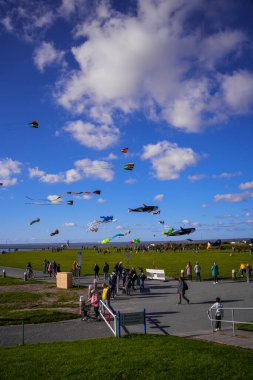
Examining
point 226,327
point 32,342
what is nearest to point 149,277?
point 226,327

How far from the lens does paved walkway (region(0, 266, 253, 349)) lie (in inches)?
509

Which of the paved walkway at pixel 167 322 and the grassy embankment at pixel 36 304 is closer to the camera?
the paved walkway at pixel 167 322

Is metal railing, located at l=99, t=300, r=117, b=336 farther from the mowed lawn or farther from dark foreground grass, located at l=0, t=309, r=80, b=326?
the mowed lawn

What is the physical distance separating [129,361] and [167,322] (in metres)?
6.27

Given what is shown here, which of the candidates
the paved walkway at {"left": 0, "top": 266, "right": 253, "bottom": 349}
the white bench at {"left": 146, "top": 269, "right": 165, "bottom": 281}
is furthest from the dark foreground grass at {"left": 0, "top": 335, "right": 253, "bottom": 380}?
the white bench at {"left": 146, "top": 269, "right": 165, "bottom": 281}

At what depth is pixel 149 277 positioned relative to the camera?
108 feet

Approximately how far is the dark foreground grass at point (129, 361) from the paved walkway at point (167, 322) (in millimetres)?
1587

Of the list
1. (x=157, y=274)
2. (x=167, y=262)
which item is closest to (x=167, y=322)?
(x=157, y=274)

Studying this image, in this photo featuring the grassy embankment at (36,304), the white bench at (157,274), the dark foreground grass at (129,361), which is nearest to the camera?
the dark foreground grass at (129,361)

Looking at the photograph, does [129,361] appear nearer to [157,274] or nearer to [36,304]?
[36,304]

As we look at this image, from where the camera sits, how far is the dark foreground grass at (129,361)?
27.8 feet

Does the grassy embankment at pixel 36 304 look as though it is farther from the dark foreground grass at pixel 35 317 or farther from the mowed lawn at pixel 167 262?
the mowed lawn at pixel 167 262

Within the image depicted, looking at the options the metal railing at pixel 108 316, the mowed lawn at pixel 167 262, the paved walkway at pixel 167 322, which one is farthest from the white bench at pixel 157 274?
the metal railing at pixel 108 316

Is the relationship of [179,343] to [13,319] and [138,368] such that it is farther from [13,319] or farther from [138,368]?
[13,319]
